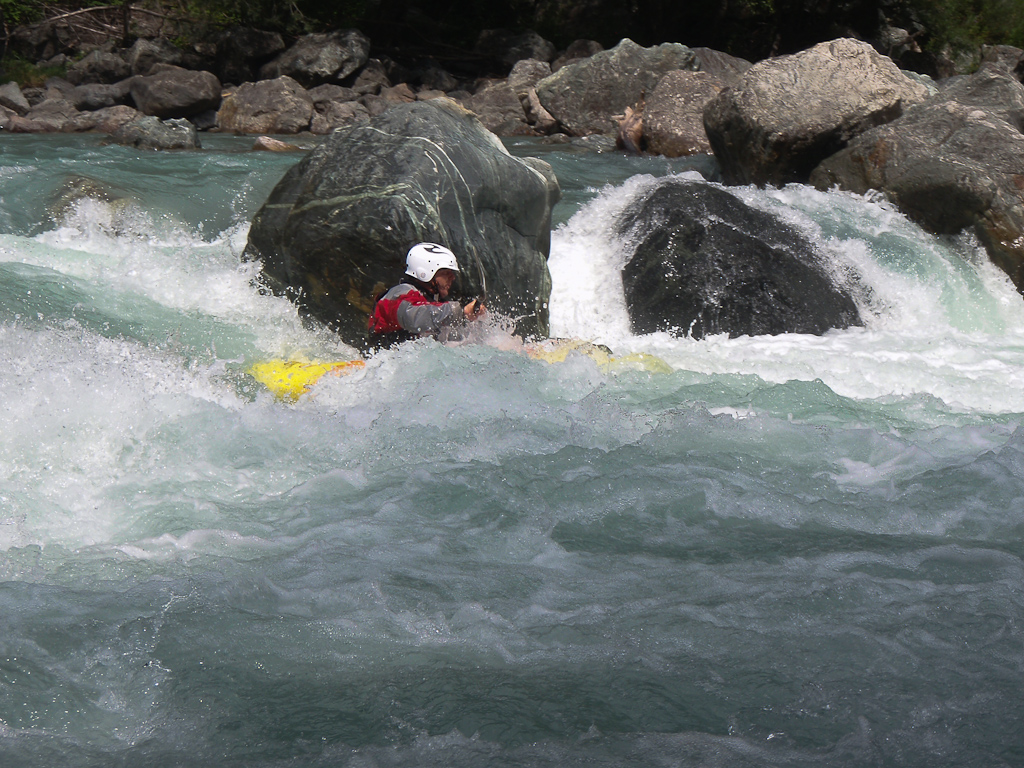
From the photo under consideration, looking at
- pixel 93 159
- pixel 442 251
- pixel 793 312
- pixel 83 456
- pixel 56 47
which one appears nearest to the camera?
pixel 83 456

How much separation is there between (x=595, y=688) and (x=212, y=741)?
1.09 m

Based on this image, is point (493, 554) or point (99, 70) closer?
point (493, 554)

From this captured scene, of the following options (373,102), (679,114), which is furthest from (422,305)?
(373,102)

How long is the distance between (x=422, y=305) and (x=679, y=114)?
7.72 metres

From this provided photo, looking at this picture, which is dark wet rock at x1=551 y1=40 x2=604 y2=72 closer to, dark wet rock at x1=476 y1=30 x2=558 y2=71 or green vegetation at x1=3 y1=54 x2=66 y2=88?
dark wet rock at x1=476 y1=30 x2=558 y2=71

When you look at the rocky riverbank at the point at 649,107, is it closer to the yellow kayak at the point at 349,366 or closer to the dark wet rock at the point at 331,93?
the dark wet rock at the point at 331,93

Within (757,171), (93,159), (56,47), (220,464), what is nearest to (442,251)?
(220,464)

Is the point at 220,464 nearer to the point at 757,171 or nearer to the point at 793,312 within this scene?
the point at 793,312

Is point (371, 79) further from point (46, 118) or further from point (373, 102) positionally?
point (46, 118)

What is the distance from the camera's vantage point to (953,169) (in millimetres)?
8172

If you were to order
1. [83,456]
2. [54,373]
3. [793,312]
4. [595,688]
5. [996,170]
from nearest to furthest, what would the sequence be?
[595,688], [83,456], [54,373], [793,312], [996,170]

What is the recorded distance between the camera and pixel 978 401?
5676 mm

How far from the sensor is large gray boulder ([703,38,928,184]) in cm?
891

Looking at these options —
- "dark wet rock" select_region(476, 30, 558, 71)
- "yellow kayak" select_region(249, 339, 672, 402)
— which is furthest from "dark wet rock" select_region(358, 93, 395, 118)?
"yellow kayak" select_region(249, 339, 672, 402)
